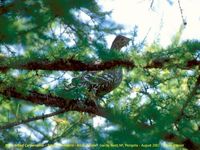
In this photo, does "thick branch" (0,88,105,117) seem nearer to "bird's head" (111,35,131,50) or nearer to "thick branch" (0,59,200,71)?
"thick branch" (0,59,200,71)

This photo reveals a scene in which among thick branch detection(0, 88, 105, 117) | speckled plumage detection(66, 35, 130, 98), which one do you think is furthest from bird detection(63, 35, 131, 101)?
thick branch detection(0, 88, 105, 117)

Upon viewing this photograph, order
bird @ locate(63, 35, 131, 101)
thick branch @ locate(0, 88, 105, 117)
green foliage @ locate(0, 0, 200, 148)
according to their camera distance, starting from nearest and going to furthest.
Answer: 1. green foliage @ locate(0, 0, 200, 148)
2. thick branch @ locate(0, 88, 105, 117)
3. bird @ locate(63, 35, 131, 101)

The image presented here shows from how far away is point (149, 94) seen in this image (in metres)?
4.41

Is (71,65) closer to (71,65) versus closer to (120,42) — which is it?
(71,65)

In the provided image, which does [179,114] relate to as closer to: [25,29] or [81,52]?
[81,52]

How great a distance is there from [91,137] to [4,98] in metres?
0.96

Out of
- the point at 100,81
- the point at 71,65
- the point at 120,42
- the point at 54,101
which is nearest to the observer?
the point at 71,65

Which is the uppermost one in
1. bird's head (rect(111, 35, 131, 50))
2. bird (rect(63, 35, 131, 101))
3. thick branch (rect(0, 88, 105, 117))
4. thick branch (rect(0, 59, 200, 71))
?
bird's head (rect(111, 35, 131, 50))

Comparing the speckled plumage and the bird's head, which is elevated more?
the bird's head

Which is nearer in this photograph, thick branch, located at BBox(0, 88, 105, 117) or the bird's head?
thick branch, located at BBox(0, 88, 105, 117)

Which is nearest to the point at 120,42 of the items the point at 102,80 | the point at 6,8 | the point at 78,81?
the point at 102,80

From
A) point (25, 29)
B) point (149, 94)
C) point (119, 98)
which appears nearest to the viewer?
point (25, 29)

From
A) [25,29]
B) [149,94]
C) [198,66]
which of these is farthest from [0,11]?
[149,94]

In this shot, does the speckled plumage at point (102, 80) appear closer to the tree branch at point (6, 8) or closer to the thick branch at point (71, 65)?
the thick branch at point (71, 65)
